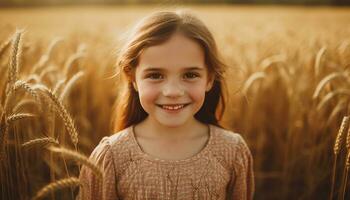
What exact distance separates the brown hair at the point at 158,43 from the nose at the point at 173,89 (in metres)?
0.23

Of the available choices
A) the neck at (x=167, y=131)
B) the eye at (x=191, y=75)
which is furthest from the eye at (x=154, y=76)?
the neck at (x=167, y=131)

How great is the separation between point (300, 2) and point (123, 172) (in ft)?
85.4

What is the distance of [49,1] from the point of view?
3416 centimetres

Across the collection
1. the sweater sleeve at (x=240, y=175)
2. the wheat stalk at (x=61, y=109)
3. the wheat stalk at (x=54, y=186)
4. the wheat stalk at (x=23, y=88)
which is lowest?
the sweater sleeve at (x=240, y=175)

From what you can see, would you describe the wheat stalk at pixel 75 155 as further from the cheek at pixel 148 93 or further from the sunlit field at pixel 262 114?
the sunlit field at pixel 262 114

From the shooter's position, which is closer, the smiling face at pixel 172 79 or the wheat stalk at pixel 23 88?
the wheat stalk at pixel 23 88

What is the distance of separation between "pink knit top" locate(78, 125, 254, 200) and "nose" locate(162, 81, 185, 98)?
343 millimetres

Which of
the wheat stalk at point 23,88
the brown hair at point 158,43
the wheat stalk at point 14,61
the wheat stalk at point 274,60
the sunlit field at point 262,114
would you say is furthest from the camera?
the wheat stalk at point 274,60

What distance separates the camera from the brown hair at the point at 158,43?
1918 mm

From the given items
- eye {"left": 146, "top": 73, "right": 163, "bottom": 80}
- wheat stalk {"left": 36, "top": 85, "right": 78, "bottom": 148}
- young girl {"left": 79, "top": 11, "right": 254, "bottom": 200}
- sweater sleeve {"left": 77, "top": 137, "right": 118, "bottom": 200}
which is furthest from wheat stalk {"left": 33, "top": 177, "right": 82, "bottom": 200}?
eye {"left": 146, "top": 73, "right": 163, "bottom": 80}

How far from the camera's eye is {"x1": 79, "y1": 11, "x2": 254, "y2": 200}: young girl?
6.08ft

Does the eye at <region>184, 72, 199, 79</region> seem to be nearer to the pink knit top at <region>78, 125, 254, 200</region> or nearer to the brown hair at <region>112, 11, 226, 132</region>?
the brown hair at <region>112, 11, 226, 132</region>

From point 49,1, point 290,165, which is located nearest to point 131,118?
point 290,165

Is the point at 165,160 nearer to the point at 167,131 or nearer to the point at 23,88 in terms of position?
the point at 167,131
